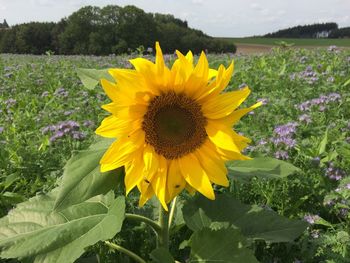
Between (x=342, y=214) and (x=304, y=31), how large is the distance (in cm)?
7684

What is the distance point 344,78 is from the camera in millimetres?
6738

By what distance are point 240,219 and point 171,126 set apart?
1.99ft

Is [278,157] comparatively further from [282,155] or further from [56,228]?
[56,228]

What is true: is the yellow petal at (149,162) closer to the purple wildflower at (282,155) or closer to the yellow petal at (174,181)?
the yellow petal at (174,181)

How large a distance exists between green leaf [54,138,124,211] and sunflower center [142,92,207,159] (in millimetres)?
180

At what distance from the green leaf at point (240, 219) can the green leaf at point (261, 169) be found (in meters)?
0.13

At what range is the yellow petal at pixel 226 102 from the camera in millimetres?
1657

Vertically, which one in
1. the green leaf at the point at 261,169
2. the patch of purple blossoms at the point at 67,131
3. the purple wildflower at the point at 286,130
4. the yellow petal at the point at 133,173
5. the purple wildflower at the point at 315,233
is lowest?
the purple wildflower at the point at 315,233

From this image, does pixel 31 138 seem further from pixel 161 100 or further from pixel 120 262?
pixel 161 100

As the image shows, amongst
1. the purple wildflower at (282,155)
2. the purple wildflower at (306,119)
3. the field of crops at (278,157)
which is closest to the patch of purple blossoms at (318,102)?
the field of crops at (278,157)

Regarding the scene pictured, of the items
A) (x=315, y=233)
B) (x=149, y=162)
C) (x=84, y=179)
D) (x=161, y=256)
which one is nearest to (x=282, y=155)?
(x=315, y=233)

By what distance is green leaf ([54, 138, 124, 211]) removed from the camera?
63.1 inches

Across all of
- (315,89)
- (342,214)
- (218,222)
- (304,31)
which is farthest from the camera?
(304,31)

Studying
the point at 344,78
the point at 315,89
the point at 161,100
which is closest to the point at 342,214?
the point at 161,100
